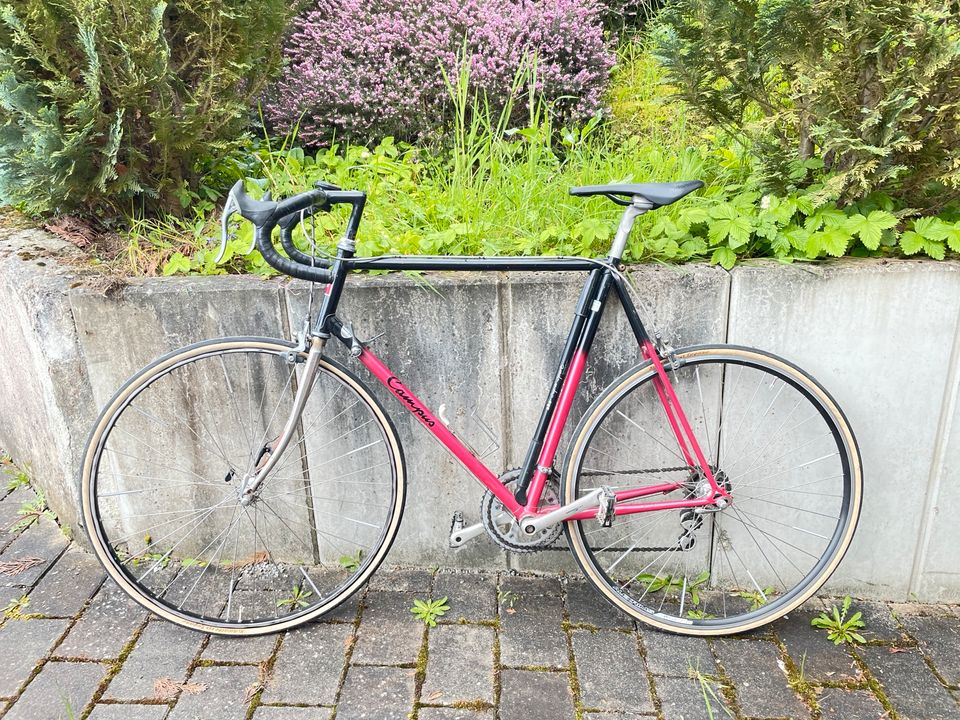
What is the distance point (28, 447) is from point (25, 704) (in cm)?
147

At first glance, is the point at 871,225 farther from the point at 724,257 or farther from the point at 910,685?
the point at 910,685

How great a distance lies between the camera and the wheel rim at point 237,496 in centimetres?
281

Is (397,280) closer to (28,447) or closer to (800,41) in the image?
(800,41)

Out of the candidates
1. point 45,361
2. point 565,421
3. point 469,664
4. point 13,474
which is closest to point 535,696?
point 469,664

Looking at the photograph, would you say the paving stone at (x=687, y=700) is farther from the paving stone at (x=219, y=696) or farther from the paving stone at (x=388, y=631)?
the paving stone at (x=219, y=696)

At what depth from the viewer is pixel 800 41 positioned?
2.51 metres

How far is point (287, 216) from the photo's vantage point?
7.50 ft

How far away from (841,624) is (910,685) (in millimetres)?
302

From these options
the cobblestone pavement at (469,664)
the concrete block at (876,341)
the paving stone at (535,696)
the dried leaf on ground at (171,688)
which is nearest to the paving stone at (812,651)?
the cobblestone pavement at (469,664)

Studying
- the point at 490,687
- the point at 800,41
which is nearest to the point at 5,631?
the point at 490,687

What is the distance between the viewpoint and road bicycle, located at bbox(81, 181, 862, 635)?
2.51m

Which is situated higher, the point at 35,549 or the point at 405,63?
the point at 405,63

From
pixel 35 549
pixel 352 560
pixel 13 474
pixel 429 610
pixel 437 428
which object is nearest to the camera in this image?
pixel 437 428

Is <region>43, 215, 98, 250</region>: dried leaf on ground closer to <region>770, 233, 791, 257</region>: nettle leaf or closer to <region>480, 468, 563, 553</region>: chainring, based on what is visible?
<region>480, 468, 563, 553</region>: chainring
